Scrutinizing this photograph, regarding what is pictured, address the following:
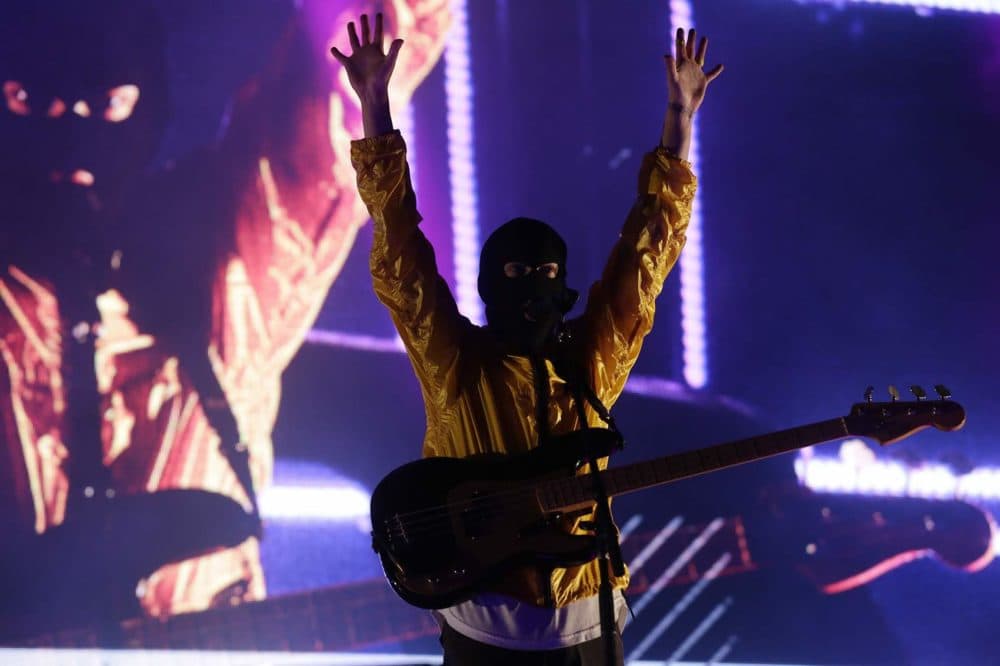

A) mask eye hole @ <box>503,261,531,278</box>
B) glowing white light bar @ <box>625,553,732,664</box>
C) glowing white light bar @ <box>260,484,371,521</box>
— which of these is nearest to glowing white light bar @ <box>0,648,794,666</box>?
A: glowing white light bar @ <box>260,484,371,521</box>

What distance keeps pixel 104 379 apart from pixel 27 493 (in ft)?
1.78

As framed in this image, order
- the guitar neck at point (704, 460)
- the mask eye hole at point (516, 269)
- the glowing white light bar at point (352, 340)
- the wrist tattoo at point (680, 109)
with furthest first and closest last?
1. the glowing white light bar at point (352, 340)
2. the wrist tattoo at point (680, 109)
3. the mask eye hole at point (516, 269)
4. the guitar neck at point (704, 460)

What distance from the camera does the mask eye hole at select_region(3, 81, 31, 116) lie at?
4.03 metres

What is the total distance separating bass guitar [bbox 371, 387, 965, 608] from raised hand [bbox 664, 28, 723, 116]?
922 mm

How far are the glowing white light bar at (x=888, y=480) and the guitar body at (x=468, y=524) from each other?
3137mm

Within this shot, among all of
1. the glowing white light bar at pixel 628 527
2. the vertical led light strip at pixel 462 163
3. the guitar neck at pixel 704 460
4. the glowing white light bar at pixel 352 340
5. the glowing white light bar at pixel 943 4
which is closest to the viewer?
the guitar neck at pixel 704 460

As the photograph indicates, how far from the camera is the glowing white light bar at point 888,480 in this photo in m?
4.87

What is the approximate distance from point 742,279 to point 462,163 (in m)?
1.52

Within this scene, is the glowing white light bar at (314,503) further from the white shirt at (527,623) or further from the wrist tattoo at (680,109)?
the wrist tattoo at (680,109)

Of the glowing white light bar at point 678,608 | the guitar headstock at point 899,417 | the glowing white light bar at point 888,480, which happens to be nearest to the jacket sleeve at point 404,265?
the guitar headstock at point 899,417

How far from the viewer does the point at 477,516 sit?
2.05 m

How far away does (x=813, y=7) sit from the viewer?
5.10 m

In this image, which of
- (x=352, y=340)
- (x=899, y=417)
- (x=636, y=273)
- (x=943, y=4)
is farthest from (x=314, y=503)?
(x=943, y=4)

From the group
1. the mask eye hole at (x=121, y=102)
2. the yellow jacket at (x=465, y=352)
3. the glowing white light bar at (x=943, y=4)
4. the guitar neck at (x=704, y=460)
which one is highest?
the glowing white light bar at (x=943, y=4)
